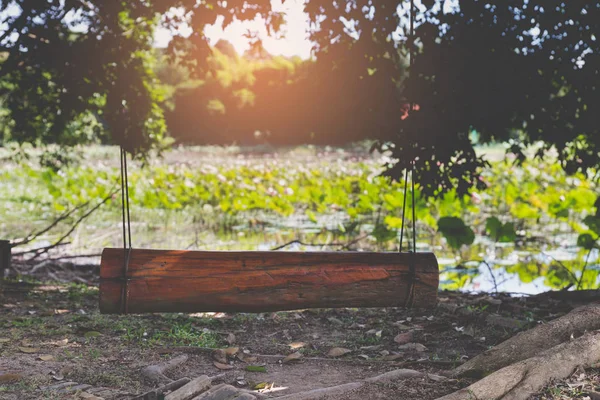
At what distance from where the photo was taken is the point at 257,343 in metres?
4.09

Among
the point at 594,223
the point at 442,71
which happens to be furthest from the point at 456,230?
the point at 442,71

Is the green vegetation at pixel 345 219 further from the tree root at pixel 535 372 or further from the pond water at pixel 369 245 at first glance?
the tree root at pixel 535 372

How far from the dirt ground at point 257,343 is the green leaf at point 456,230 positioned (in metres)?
0.81

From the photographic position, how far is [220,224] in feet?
28.5

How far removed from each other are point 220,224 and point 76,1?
Answer: 3.90m

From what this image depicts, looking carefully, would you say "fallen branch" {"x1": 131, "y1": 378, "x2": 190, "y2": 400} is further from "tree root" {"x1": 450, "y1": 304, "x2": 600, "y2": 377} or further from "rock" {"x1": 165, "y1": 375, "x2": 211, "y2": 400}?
"tree root" {"x1": 450, "y1": 304, "x2": 600, "y2": 377}

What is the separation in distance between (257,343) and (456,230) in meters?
2.70

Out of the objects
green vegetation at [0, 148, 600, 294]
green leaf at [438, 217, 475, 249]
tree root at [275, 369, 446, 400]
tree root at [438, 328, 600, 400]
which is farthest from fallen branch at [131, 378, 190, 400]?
green leaf at [438, 217, 475, 249]

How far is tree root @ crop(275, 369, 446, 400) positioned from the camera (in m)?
2.80

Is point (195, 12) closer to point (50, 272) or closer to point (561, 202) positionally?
point (50, 272)

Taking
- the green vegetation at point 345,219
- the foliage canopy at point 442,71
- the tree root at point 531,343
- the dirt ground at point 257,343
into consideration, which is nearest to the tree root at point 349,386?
the dirt ground at point 257,343

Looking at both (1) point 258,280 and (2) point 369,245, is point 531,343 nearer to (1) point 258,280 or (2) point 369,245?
(1) point 258,280

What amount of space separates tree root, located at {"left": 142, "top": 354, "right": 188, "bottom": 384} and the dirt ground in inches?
1.1

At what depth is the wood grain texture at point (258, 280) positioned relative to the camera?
11.0 feet
